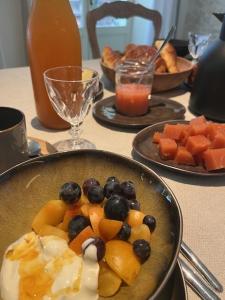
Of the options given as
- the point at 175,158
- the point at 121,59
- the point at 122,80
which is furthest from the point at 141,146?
the point at 121,59

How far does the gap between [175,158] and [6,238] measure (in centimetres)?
36

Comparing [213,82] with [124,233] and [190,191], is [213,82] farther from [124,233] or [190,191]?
[124,233]

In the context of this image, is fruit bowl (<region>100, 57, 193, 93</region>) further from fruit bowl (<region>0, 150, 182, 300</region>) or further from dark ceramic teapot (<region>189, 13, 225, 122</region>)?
fruit bowl (<region>0, 150, 182, 300</region>)

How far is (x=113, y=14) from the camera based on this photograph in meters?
1.66

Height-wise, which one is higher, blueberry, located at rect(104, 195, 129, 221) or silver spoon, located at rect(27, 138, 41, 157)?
blueberry, located at rect(104, 195, 129, 221)

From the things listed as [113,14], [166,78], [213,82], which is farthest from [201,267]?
[113,14]

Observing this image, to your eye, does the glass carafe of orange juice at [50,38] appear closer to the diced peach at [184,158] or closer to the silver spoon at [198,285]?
the diced peach at [184,158]

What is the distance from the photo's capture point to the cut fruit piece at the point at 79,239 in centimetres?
35

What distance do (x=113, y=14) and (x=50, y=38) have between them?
1130mm

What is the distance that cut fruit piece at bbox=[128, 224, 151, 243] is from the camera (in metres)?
0.37

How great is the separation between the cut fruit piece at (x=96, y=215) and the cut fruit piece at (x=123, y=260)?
0.09 ft

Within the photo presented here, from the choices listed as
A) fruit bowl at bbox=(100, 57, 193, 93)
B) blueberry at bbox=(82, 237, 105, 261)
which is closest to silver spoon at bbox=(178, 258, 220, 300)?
blueberry at bbox=(82, 237, 105, 261)

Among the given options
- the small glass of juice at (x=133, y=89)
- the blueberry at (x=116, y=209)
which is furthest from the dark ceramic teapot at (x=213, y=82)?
the blueberry at (x=116, y=209)

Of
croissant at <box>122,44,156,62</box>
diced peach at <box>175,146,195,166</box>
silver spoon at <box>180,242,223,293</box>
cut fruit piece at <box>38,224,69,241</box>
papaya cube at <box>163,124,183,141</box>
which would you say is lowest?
silver spoon at <box>180,242,223,293</box>
